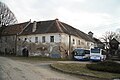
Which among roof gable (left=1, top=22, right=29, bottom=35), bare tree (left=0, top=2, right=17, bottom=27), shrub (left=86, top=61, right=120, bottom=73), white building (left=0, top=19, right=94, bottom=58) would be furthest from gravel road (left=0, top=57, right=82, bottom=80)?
bare tree (left=0, top=2, right=17, bottom=27)

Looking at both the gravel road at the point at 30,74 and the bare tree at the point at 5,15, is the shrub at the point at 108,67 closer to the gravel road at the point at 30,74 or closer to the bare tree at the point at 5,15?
the gravel road at the point at 30,74

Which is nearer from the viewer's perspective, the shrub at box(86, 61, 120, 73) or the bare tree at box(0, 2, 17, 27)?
the shrub at box(86, 61, 120, 73)

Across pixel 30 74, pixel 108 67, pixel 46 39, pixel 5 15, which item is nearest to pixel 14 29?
pixel 5 15

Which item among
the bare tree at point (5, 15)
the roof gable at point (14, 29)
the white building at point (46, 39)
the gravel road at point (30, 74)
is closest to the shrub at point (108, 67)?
the gravel road at point (30, 74)

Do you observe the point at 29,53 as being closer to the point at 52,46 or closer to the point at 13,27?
the point at 52,46

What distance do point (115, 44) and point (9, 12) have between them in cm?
3482

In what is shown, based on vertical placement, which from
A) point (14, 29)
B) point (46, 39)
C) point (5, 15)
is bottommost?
point (46, 39)

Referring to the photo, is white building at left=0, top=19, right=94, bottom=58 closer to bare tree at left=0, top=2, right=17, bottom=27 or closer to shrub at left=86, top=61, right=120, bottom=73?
bare tree at left=0, top=2, right=17, bottom=27

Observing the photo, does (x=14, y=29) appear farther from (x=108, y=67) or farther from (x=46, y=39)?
(x=108, y=67)

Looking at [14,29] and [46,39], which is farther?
[14,29]

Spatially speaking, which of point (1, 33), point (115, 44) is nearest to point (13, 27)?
point (1, 33)

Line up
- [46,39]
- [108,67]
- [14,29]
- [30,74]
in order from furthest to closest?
[14,29]
[46,39]
[108,67]
[30,74]

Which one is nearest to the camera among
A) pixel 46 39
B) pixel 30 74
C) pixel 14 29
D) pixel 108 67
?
pixel 30 74

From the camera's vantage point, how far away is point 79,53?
4597 cm
